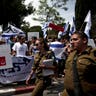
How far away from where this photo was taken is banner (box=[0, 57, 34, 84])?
14.3 meters

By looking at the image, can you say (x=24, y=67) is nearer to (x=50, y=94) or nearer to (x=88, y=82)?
(x=50, y=94)

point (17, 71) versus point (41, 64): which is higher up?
point (41, 64)

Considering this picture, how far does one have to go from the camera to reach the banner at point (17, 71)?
47.0 feet

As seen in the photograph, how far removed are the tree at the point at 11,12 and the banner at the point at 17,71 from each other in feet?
121

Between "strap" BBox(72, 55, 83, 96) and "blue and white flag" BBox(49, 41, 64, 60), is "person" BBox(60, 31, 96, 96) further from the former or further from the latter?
"blue and white flag" BBox(49, 41, 64, 60)

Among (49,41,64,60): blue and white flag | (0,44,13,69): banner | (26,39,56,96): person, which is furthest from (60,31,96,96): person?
(49,41,64,60): blue and white flag

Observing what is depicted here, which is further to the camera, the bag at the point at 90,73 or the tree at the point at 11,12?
the tree at the point at 11,12

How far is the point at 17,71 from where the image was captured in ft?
48.1

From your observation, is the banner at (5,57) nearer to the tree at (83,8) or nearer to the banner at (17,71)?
the banner at (17,71)

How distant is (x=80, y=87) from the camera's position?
5.73 m

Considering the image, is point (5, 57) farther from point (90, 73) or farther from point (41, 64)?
point (90, 73)

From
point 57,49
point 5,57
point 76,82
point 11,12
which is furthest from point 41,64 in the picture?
point 11,12

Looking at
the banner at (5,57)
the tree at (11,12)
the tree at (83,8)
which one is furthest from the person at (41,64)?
the tree at (11,12)

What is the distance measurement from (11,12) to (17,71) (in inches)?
1563
